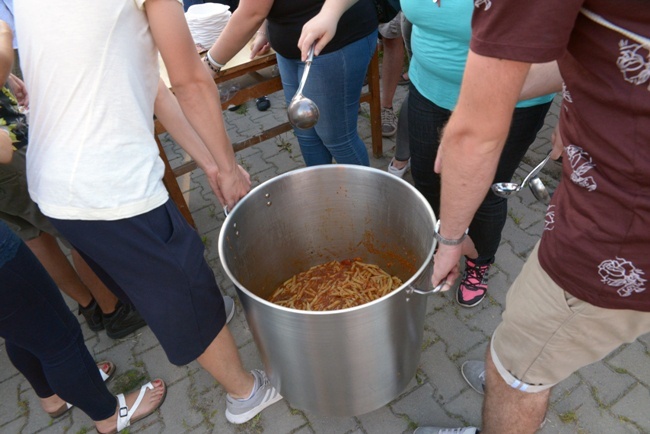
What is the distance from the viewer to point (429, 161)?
2.08 meters

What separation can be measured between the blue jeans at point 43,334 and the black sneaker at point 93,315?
572 mm

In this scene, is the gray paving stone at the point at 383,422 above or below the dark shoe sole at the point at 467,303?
below

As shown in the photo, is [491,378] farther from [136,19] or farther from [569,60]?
[136,19]

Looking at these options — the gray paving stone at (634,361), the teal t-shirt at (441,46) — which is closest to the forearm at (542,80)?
the teal t-shirt at (441,46)

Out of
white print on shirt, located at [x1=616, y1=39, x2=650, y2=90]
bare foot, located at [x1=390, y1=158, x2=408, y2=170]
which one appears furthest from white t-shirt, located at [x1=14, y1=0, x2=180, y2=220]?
bare foot, located at [x1=390, y1=158, x2=408, y2=170]

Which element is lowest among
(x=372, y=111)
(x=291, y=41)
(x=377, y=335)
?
(x=372, y=111)

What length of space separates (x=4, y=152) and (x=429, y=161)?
5.21ft

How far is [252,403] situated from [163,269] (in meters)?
0.94

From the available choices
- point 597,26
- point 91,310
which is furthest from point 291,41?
point 91,310

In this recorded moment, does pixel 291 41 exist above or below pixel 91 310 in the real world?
above

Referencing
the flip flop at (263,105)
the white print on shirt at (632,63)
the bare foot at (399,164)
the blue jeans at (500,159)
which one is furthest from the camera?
the flip flop at (263,105)

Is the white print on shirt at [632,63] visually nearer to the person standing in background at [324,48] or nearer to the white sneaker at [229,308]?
the person standing in background at [324,48]

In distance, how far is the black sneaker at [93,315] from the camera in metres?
2.48

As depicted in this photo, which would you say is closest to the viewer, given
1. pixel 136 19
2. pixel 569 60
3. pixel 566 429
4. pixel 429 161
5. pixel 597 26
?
pixel 597 26
